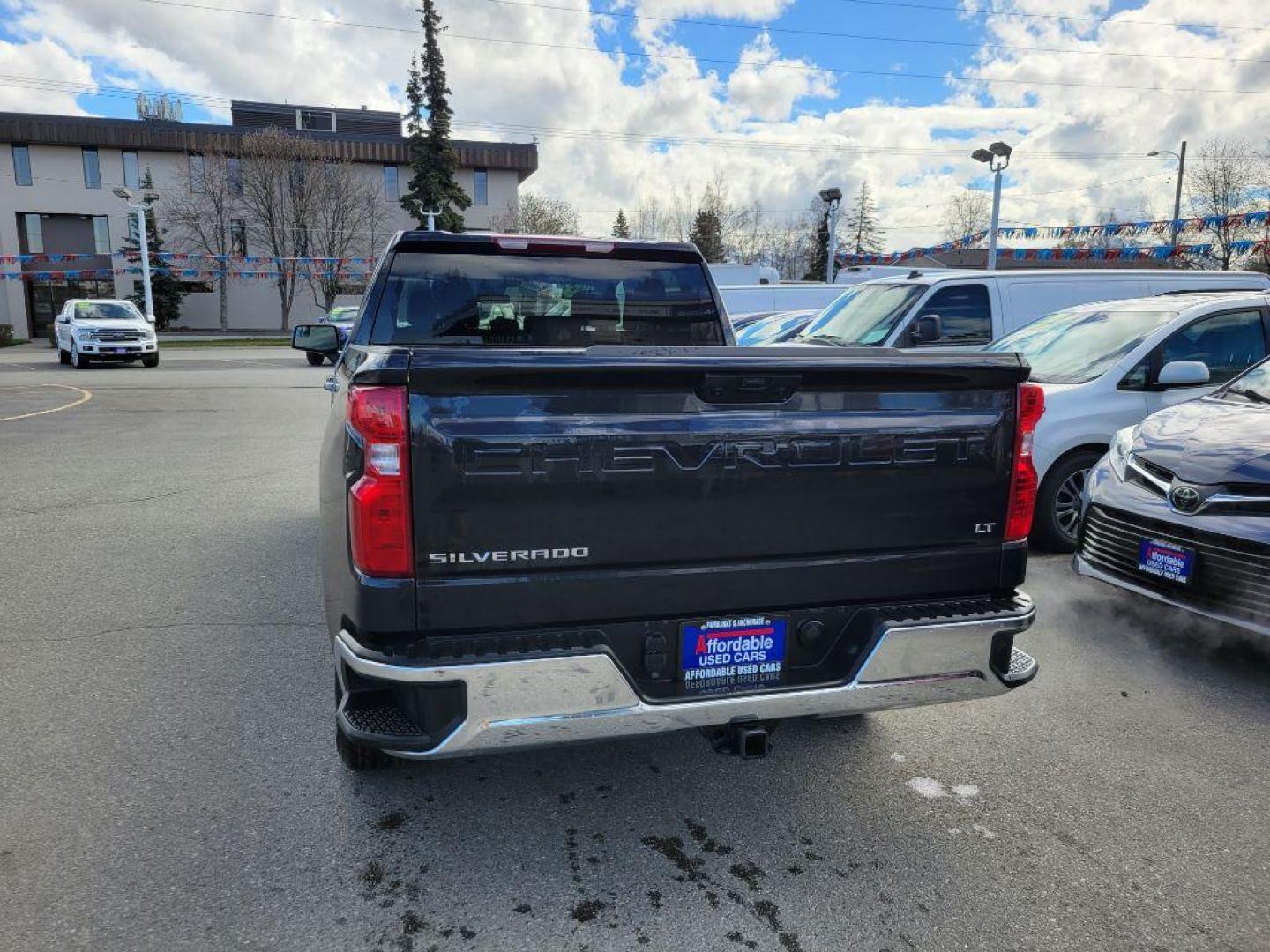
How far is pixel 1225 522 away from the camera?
13.4 ft

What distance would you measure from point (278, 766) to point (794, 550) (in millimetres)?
2162

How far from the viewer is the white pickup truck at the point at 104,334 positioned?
852 inches

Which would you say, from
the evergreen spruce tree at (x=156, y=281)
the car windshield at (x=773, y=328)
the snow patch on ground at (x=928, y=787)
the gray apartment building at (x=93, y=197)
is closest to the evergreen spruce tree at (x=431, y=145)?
the gray apartment building at (x=93, y=197)

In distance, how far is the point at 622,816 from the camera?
9.80 ft

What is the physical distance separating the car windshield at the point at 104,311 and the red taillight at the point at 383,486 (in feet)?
79.3

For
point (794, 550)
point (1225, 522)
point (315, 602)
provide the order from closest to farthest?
point (794, 550)
point (1225, 522)
point (315, 602)

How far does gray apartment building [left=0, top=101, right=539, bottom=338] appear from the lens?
49062mm

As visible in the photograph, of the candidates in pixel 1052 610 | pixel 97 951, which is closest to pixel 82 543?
pixel 97 951

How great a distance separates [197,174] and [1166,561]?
56.1 metres

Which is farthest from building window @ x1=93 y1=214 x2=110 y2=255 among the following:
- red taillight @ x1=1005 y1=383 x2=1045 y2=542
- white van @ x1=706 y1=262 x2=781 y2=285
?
red taillight @ x1=1005 y1=383 x2=1045 y2=542

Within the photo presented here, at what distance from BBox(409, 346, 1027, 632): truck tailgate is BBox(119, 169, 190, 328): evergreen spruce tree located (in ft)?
178

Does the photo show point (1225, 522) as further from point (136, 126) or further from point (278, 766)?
point (136, 126)

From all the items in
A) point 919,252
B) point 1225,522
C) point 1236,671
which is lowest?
point 1236,671

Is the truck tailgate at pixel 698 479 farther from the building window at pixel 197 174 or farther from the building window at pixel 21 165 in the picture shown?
the building window at pixel 21 165
